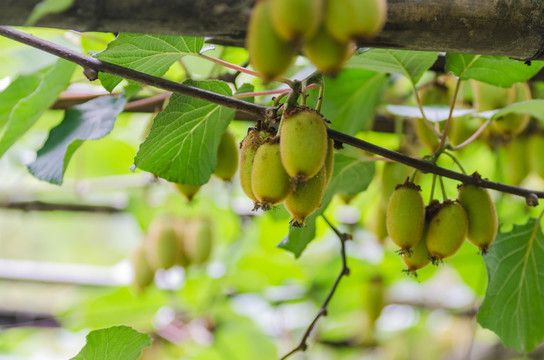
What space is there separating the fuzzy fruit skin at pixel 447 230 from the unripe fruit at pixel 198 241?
0.79 m

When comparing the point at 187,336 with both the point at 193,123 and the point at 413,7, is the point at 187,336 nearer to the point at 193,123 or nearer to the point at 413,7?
the point at 193,123

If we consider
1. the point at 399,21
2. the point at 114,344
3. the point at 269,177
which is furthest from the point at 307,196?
the point at 114,344

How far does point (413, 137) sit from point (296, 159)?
0.79 m

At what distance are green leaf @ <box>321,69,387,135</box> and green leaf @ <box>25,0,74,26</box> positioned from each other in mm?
650

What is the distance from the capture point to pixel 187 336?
1.85 meters

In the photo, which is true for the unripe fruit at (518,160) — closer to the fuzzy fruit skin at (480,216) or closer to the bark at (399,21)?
the fuzzy fruit skin at (480,216)

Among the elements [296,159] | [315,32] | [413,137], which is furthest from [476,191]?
[413,137]

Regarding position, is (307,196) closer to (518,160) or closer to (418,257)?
(418,257)

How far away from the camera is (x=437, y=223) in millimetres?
686

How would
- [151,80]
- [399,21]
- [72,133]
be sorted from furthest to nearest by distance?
[72,133] → [151,80] → [399,21]

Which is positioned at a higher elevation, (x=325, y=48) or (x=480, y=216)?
(x=325, y=48)

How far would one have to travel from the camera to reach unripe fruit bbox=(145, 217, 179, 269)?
136 cm

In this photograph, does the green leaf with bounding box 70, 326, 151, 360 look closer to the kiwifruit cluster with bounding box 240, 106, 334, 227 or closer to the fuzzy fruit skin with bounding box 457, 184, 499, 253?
the kiwifruit cluster with bounding box 240, 106, 334, 227

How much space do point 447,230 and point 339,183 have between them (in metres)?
0.28
